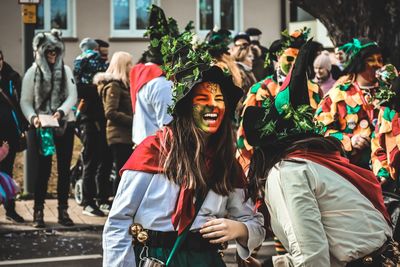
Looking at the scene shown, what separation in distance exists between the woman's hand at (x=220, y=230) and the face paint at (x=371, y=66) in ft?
12.6

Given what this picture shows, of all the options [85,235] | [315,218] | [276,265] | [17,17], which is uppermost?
[17,17]

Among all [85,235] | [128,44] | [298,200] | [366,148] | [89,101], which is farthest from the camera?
[128,44]

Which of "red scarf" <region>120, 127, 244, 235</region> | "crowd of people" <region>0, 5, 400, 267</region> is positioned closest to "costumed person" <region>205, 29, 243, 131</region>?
"crowd of people" <region>0, 5, 400, 267</region>

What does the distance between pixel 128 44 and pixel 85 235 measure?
1229 centimetres

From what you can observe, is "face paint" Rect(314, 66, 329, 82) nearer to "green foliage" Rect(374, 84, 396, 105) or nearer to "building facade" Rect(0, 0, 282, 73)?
"green foliage" Rect(374, 84, 396, 105)

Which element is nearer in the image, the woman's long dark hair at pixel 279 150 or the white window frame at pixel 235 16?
the woman's long dark hair at pixel 279 150

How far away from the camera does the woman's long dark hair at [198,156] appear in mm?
4129

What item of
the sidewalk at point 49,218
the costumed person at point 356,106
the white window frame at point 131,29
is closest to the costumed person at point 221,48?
the costumed person at point 356,106

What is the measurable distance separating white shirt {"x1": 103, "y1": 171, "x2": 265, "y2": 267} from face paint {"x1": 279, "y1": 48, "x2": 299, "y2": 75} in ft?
12.5

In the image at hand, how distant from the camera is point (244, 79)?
10305 mm

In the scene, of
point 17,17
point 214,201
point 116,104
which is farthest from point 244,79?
point 17,17

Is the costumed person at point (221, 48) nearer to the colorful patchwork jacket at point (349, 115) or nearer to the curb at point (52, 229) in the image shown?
the colorful patchwork jacket at point (349, 115)

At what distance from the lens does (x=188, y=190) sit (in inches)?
161

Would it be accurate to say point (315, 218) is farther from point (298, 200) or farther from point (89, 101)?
point (89, 101)
